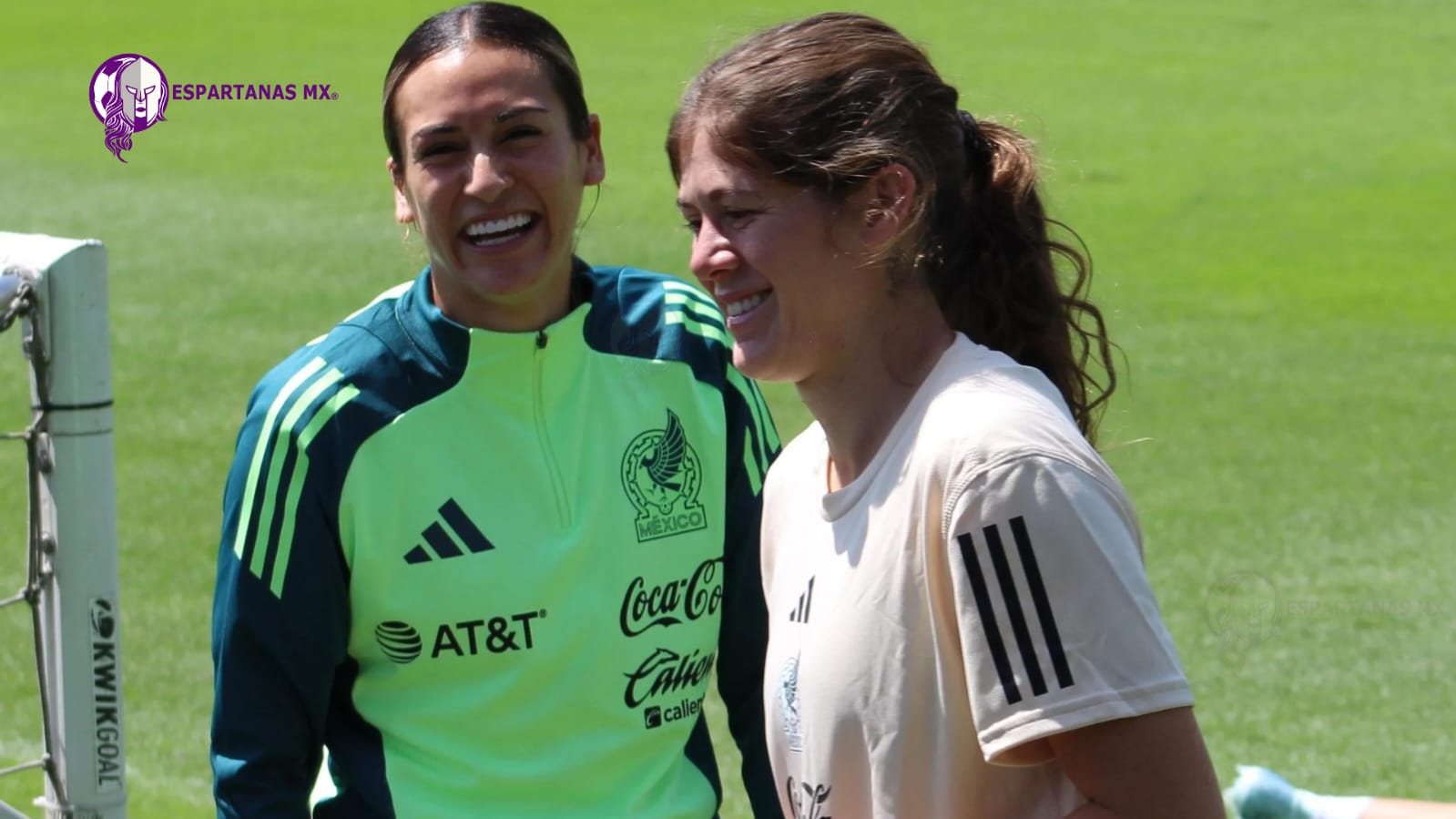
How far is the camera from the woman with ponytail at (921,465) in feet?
5.63

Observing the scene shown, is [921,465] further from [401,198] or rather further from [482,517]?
[401,198]

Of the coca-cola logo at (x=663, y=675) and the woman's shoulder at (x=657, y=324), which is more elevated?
the woman's shoulder at (x=657, y=324)

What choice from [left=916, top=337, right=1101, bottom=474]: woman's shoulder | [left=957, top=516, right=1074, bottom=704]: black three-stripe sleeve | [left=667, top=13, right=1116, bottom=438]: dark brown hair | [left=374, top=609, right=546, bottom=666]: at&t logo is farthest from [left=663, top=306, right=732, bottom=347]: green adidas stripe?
[left=957, top=516, right=1074, bottom=704]: black three-stripe sleeve

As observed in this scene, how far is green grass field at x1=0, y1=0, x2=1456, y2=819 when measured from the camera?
604 cm

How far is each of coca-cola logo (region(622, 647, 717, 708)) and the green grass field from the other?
2.68ft

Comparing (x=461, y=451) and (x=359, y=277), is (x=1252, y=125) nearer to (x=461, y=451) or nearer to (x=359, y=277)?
(x=359, y=277)

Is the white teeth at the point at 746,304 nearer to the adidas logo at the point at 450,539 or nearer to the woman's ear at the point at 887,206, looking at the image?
the woman's ear at the point at 887,206

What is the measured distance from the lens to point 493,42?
9.05 feet

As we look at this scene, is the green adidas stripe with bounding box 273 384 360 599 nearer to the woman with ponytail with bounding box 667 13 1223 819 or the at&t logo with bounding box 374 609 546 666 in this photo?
the at&t logo with bounding box 374 609 546 666

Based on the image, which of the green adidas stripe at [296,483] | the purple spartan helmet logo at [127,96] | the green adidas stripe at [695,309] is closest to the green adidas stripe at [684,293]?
the green adidas stripe at [695,309]

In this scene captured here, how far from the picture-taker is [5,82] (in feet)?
55.4

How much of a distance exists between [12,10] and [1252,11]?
12.1 metres

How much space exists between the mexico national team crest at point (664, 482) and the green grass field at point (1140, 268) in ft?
1.94

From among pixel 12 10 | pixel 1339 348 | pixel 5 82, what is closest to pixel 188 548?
pixel 1339 348
